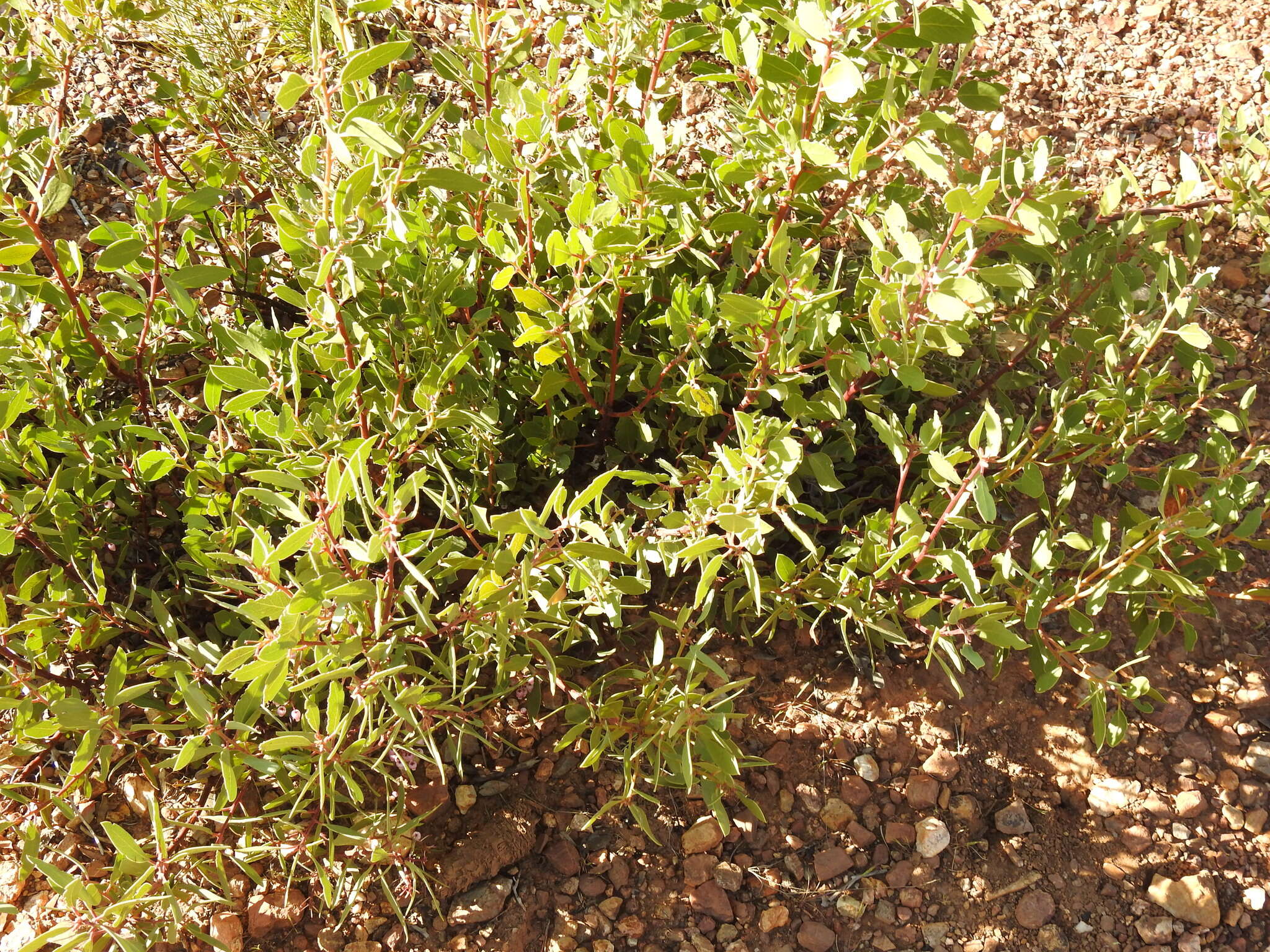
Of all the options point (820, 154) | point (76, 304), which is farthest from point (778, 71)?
point (76, 304)

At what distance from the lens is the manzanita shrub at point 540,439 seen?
1471 mm

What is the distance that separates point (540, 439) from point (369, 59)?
2.85ft

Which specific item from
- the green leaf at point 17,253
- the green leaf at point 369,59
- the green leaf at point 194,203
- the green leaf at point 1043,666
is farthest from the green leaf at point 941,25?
the green leaf at point 17,253

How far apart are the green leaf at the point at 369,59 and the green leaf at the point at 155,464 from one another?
31.5 inches

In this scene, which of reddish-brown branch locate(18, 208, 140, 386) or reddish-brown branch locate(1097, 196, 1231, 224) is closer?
reddish-brown branch locate(18, 208, 140, 386)

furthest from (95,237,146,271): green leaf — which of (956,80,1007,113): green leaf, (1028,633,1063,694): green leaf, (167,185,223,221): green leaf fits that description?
(1028,633,1063,694): green leaf

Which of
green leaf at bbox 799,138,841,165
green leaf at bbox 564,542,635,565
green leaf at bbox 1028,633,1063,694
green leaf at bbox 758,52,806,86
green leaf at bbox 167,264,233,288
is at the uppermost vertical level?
green leaf at bbox 758,52,806,86

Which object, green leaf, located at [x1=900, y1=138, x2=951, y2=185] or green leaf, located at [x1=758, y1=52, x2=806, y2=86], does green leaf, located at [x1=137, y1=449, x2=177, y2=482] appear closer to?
green leaf, located at [x1=758, y1=52, x2=806, y2=86]

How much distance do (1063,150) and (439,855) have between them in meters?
2.38

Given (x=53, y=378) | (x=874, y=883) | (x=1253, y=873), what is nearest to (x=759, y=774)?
(x=874, y=883)

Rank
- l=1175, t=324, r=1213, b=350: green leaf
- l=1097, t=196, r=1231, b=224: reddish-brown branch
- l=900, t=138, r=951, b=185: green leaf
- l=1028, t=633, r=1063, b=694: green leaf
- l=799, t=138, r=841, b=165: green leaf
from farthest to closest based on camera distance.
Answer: l=1097, t=196, r=1231, b=224: reddish-brown branch → l=1028, t=633, r=1063, b=694: green leaf → l=1175, t=324, r=1213, b=350: green leaf → l=799, t=138, r=841, b=165: green leaf → l=900, t=138, r=951, b=185: green leaf

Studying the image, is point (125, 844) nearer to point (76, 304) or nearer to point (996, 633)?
point (76, 304)

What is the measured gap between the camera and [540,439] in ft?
6.56

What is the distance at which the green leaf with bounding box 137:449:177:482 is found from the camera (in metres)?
1.76
